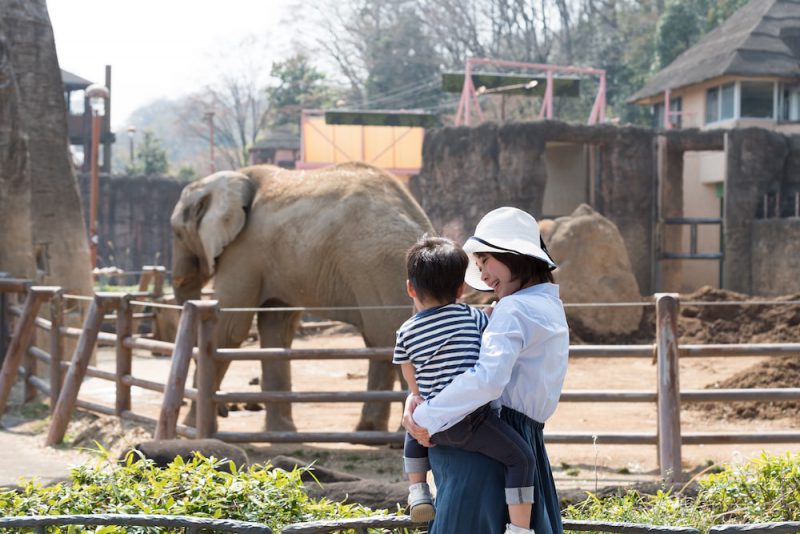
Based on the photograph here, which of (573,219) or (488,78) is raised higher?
(488,78)

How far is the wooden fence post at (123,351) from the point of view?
854 centimetres

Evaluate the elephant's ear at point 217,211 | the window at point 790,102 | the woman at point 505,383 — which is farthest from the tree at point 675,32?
the woman at point 505,383

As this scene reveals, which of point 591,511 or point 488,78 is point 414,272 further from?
point 488,78

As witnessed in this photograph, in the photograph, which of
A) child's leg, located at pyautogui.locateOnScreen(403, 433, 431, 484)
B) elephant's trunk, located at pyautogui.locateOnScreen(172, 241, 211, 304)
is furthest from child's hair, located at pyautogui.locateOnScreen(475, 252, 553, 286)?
elephant's trunk, located at pyautogui.locateOnScreen(172, 241, 211, 304)

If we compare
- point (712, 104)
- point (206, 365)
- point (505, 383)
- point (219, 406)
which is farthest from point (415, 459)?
point (712, 104)

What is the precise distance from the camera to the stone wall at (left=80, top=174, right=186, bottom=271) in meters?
36.1

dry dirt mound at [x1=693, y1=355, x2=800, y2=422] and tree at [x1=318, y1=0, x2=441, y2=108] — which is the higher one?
tree at [x1=318, y1=0, x2=441, y2=108]

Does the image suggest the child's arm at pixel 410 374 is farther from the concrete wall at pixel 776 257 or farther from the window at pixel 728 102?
the window at pixel 728 102

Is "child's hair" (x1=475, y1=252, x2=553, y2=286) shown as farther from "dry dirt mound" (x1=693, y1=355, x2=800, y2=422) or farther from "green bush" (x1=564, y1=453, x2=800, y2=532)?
"dry dirt mound" (x1=693, y1=355, x2=800, y2=422)

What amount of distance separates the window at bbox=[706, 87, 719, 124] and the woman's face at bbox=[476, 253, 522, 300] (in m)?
29.5

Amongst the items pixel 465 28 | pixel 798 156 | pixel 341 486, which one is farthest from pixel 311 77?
pixel 341 486

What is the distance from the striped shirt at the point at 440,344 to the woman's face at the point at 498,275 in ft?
0.41

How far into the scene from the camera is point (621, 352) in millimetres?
7242

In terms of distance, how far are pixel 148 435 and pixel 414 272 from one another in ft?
17.9
